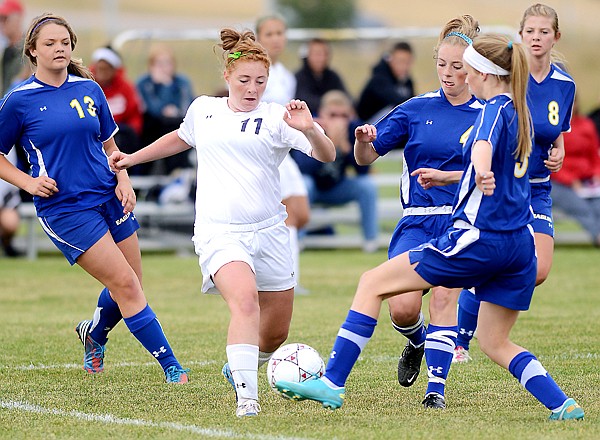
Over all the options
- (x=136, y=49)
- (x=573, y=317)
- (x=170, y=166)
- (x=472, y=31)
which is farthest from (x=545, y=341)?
(x=136, y=49)

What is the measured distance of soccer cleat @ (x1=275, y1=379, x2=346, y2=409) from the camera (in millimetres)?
5117

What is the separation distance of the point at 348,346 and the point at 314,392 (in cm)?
27

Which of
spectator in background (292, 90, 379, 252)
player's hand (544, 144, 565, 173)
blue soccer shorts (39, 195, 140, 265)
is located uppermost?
player's hand (544, 144, 565, 173)

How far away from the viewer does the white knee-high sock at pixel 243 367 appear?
5.36 meters

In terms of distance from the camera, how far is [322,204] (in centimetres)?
1461

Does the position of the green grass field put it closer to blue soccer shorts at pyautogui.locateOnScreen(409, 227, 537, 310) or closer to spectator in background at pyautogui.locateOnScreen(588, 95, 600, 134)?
blue soccer shorts at pyautogui.locateOnScreen(409, 227, 537, 310)

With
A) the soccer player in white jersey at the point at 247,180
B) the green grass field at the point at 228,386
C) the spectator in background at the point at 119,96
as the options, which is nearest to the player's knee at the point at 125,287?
the green grass field at the point at 228,386

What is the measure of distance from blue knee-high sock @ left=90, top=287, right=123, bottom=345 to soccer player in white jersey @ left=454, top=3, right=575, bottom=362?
8.40 ft

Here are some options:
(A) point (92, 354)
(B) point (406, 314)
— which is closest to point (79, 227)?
(A) point (92, 354)

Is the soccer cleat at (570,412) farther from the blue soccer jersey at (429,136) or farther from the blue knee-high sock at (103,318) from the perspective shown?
the blue knee-high sock at (103,318)

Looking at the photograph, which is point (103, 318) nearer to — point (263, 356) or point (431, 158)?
point (263, 356)

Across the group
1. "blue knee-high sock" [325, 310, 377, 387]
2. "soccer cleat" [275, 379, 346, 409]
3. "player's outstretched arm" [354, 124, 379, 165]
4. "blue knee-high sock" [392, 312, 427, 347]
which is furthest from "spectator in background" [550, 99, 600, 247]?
"soccer cleat" [275, 379, 346, 409]

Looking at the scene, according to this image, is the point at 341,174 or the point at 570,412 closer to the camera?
the point at 570,412

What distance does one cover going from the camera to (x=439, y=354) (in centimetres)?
580
